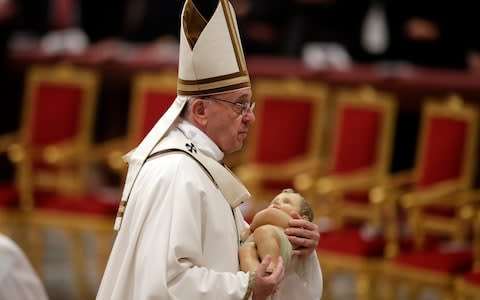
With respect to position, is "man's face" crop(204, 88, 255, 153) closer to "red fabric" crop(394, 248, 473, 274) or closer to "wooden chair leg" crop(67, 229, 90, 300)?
"red fabric" crop(394, 248, 473, 274)

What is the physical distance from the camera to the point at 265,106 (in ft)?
28.6

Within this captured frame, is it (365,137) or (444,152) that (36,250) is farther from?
(444,152)

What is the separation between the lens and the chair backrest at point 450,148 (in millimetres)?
7723

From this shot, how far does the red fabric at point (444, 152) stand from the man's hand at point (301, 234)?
368 cm

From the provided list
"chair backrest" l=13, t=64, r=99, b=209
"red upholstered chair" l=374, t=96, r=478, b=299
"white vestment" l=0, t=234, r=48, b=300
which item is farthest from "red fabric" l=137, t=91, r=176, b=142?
"white vestment" l=0, t=234, r=48, b=300

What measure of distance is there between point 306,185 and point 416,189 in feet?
2.43

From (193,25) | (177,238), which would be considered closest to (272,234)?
(177,238)

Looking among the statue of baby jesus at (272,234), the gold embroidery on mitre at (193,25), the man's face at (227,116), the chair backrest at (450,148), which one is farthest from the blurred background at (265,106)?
the gold embroidery on mitre at (193,25)

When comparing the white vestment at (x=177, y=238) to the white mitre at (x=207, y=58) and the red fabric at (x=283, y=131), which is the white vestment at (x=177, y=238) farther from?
the red fabric at (x=283, y=131)

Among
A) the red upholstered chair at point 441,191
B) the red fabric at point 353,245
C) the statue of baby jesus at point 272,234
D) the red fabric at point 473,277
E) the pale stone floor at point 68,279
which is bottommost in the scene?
the pale stone floor at point 68,279

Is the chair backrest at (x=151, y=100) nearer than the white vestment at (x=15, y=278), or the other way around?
the white vestment at (x=15, y=278)

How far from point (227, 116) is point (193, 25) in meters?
0.35

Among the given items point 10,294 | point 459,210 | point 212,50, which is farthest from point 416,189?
point 212,50

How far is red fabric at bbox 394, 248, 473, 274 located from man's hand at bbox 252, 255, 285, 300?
313 cm
